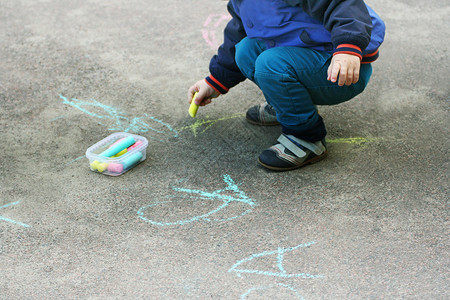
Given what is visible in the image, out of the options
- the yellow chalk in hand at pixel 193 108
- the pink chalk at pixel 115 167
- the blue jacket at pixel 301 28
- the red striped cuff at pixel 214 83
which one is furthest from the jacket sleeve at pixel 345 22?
the pink chalk at pixel 115 167

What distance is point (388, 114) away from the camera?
8.75 ft

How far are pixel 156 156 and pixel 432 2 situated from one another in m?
2.57

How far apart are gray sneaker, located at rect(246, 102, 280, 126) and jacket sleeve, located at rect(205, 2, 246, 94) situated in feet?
0.68

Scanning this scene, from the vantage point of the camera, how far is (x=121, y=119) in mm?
2664

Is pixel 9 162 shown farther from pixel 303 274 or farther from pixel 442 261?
pixel 442 261

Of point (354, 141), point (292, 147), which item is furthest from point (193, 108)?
point (354, 141)

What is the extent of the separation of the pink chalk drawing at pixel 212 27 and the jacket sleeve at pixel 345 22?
1334 mm

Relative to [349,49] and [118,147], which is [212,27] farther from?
[349,49]

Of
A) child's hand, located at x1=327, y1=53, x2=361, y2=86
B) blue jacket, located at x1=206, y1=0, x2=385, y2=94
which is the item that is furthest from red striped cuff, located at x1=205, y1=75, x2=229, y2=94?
child's hand, located at x1=327, y1=53, x2=361, y2=86

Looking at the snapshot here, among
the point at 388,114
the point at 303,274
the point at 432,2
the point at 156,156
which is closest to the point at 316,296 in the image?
the point at 303,274

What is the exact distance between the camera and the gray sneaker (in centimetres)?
260

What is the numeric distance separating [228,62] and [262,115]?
32 cm

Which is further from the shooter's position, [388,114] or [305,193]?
[388,114]

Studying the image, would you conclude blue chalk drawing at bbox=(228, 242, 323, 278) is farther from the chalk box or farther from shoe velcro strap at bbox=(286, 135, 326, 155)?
the chalk box
